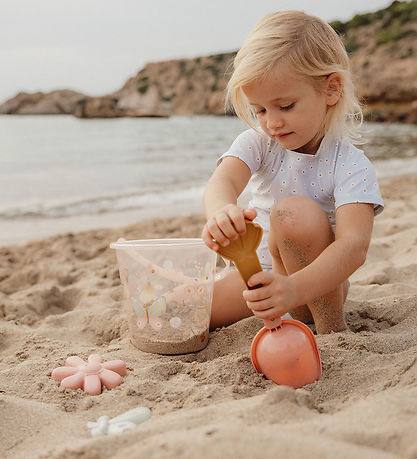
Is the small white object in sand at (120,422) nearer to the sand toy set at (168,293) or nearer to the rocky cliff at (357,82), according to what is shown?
the sand toy set at (168,293)

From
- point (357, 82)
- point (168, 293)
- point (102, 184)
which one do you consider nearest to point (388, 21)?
point (357, 82)

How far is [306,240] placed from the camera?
1842 mm

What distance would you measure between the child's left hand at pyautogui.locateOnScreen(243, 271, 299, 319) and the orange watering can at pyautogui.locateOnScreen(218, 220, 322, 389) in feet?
0.11

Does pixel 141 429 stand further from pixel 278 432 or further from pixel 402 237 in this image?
pixel 402 237

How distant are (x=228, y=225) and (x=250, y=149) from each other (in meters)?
0.76

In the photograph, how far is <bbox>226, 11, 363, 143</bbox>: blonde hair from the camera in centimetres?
172

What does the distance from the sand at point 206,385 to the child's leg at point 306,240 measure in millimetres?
98

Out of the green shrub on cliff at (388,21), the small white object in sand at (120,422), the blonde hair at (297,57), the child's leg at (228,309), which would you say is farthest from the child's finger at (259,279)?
the green shrub on cliff at (388,21)

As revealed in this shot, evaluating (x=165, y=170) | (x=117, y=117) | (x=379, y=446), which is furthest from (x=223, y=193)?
(x=117, y=117)

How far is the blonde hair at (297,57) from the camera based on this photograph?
172cm

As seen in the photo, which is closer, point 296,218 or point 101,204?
point 296,218

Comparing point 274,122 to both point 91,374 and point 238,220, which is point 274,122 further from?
point 91,374

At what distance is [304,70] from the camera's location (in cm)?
176

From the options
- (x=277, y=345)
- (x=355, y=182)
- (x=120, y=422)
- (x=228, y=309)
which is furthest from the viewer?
(x=228, y=309)
